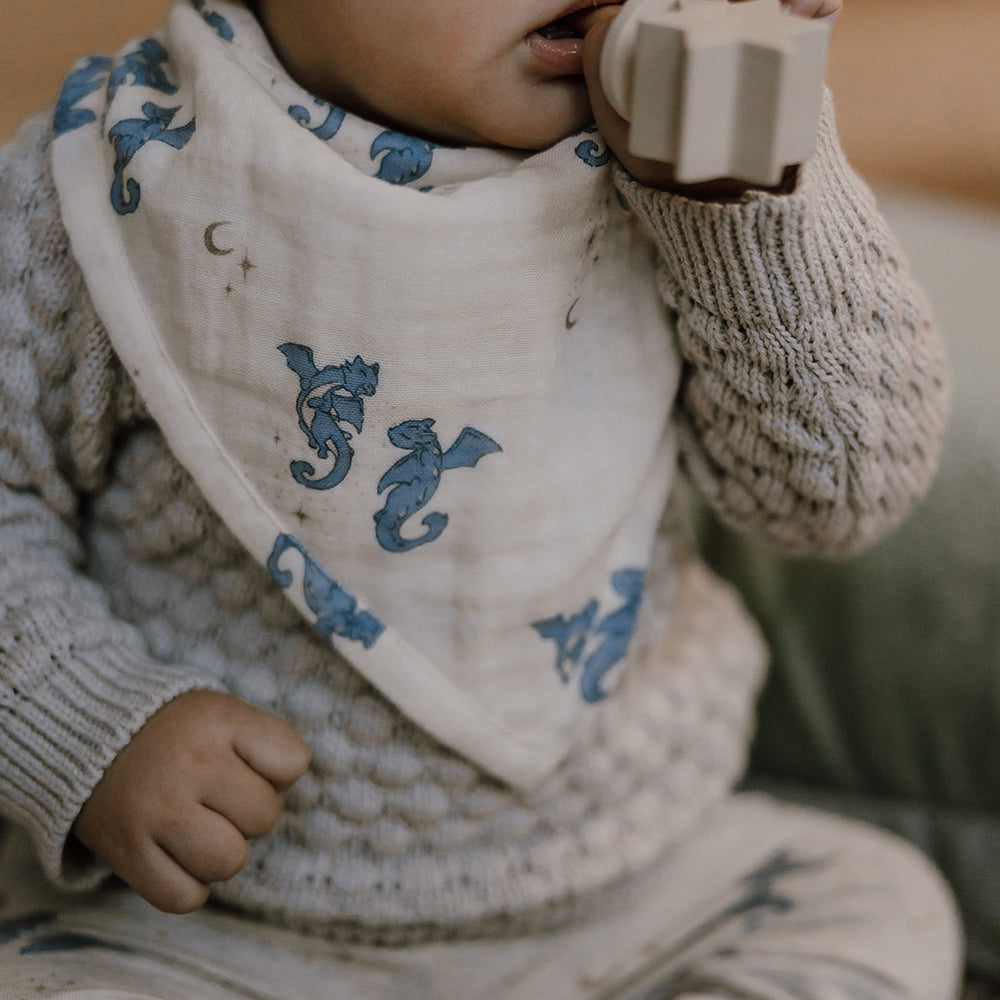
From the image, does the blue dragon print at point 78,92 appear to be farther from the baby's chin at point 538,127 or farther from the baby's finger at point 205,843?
the baby's finger at point 205,843

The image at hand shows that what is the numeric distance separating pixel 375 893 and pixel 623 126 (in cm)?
35

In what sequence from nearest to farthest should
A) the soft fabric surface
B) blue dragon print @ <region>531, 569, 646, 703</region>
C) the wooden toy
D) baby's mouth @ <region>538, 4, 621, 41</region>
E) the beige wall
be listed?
the wooden toy < baby's mouth @ <region>538, 4, 621, 41</region> < blue dragon print @ <region>531, 569, 646, 703</region> < the soft fabric surface < the beige wall

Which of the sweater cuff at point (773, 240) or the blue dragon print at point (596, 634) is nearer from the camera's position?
the sweater cuff at point (773, 240)

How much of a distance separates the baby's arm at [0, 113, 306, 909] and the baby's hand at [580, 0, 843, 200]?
0.23 m

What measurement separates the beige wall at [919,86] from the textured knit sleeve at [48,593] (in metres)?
0.57

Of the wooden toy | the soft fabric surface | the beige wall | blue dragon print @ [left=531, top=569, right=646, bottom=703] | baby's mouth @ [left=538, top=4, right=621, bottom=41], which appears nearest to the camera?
the wooden toy

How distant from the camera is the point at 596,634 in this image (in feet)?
1.76

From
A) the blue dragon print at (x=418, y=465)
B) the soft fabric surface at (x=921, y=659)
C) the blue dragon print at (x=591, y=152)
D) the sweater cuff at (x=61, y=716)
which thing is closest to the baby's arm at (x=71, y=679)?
the sweater cuff at (x=61, y=716)

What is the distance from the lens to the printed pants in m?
0.52

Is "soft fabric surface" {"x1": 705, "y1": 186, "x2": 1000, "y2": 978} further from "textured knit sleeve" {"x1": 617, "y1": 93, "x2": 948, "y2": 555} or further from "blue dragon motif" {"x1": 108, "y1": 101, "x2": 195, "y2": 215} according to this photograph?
"blue dragon motif" {"x1": 108, "y1": 101, "x2": 195, "y2": 215}

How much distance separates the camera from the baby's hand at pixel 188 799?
1.50 feet

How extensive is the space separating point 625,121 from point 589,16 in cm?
5

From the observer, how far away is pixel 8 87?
903 millimetres

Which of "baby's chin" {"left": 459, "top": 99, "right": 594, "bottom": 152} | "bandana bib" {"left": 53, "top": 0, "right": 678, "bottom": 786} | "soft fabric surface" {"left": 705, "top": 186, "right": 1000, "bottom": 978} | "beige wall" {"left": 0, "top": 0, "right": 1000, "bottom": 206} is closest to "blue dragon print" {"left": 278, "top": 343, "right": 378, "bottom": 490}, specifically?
"bandana bib" {"left": 53, "top": 0, "right": 678, "bottom": 786}
